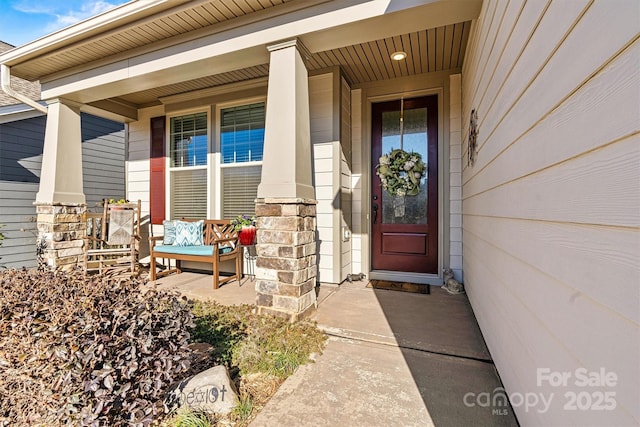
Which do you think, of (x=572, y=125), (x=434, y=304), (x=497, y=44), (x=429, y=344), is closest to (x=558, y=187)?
(x=572, y=125)

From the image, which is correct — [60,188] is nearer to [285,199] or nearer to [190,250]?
[190,250]

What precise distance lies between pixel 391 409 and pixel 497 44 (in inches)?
81.5

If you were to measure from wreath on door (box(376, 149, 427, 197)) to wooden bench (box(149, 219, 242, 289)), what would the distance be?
209 centimetres

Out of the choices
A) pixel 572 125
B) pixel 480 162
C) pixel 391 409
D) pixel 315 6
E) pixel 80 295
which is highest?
pixel 315 6

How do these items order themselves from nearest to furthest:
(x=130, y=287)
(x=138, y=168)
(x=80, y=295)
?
(x=80, y=295) < (x=130, y=287) < (x=138, y=168)

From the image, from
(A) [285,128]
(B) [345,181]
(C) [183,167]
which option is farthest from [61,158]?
(B) [345,181]

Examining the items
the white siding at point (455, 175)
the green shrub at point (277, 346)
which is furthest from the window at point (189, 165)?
the white siding at point (455, 175)

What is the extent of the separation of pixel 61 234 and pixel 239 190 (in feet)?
7.68

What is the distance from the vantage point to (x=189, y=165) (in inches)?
176

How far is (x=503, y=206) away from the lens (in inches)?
60.2

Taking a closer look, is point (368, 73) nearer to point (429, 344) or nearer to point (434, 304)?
point (434, 304)

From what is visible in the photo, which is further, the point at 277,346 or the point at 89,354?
the point at 277,346

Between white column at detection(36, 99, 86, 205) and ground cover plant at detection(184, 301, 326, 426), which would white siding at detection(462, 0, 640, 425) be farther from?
white column at detection(36, 99, 86, 205)

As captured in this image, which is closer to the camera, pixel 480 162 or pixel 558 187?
pixel 558 187
